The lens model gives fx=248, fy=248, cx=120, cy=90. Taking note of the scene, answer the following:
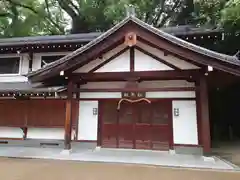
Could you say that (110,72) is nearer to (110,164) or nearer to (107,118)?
(107,118)

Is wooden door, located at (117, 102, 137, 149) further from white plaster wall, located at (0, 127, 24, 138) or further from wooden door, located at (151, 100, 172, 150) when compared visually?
white plaster wall, located at (0, 127, 24, 138)

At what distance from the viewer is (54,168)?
264 inches

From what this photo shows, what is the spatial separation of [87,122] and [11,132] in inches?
147

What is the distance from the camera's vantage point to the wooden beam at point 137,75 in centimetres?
852

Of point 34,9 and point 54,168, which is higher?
point 34,9

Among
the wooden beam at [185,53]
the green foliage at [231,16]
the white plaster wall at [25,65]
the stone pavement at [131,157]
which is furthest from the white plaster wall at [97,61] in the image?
the green foliage at [231,16]

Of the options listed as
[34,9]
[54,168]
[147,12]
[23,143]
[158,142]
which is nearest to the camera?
[54,168]

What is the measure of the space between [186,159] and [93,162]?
117 inches

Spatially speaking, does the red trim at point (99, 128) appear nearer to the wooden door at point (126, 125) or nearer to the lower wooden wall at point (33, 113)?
the wooden door at point (126, 125)

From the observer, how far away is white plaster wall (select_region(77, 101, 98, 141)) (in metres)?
10.0

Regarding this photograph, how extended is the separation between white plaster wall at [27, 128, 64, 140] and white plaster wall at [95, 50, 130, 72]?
11.2 ft

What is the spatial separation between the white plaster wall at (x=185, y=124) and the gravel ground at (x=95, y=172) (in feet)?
8.74

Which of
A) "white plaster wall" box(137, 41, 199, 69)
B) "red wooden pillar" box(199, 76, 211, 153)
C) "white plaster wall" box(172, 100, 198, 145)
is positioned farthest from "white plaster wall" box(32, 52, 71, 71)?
"red wooden pillar" box(199, 76, 211, 153)

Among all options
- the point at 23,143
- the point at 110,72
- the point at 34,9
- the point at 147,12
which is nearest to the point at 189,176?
the point at 110,72
